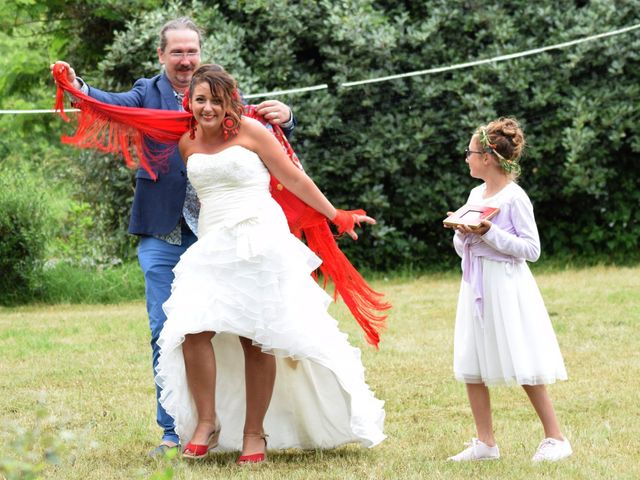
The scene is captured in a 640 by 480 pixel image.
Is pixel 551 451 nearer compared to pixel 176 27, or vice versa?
pixel 551 451

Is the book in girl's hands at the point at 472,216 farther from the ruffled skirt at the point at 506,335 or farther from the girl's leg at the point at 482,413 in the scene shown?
the girl's leg at the point at 482,413

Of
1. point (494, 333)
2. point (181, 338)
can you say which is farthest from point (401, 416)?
point (181, 338)

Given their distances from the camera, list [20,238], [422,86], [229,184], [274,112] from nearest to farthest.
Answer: [229,184], [274,112], [20,238], [422,86]

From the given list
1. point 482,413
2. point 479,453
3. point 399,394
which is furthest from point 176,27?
point 399,394

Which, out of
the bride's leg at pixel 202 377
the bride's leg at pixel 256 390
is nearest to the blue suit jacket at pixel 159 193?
the bride's leg at pixel 202 377

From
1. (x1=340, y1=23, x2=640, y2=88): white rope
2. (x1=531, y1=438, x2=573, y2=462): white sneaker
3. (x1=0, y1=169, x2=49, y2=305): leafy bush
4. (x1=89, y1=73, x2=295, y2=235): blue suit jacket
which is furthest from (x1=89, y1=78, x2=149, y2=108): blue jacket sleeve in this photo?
(x1=340, y1=23, x2=640, y2=88): white rope

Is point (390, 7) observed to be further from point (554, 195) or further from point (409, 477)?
point (409, 477)

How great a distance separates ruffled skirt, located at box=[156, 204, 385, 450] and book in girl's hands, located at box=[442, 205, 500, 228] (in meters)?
Result: 0.63

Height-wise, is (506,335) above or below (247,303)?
below

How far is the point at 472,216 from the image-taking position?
187 inches

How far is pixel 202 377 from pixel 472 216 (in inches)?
53.1

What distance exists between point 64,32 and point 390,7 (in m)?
4.17

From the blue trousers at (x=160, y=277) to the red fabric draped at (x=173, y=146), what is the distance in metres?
0.33

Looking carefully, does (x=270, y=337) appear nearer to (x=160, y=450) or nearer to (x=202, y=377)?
(x=202, y=377)
